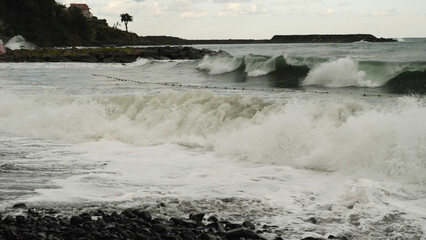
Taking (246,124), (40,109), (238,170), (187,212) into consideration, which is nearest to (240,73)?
(40,109)

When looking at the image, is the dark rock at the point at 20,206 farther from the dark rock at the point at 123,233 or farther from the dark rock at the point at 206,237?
the dark rock at the point at 206,237

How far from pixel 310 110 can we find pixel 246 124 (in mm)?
1569

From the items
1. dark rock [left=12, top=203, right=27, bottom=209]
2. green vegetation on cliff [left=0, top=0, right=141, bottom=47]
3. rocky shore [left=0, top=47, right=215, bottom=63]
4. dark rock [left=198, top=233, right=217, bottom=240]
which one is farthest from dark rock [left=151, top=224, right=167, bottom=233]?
green vegetation on cliff [left=0, top=0, right=141, bottom=47]

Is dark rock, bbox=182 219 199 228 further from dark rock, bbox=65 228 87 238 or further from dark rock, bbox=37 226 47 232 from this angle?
dark rock, bbox=37 226 47 232

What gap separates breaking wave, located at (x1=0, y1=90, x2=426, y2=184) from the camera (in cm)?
841

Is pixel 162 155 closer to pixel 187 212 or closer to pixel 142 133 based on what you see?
pixel 142 133

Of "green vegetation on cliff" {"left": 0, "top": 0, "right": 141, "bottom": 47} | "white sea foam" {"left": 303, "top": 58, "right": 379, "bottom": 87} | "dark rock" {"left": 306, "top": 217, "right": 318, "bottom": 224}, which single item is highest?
"green vegetation on cliff" {"left": 0, "top": 0, "right": 141, "bottom": 47}

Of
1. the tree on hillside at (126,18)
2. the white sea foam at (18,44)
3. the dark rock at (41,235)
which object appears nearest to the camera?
the dark rock at (41,235)

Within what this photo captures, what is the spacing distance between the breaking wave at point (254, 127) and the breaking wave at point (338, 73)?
906cm

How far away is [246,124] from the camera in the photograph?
1116 cm

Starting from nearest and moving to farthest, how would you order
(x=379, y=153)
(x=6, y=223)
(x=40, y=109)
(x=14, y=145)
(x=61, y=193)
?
(x=6, y=223), (x=61, y=193), (x=379, y=153), (x=14, y=145), (x=40, y=109)

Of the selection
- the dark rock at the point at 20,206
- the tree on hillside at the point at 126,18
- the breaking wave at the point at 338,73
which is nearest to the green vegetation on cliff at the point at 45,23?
the tree on hillside at the point at 126,18

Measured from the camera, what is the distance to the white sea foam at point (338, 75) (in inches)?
858

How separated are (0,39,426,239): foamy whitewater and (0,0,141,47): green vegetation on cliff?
3480 inches
